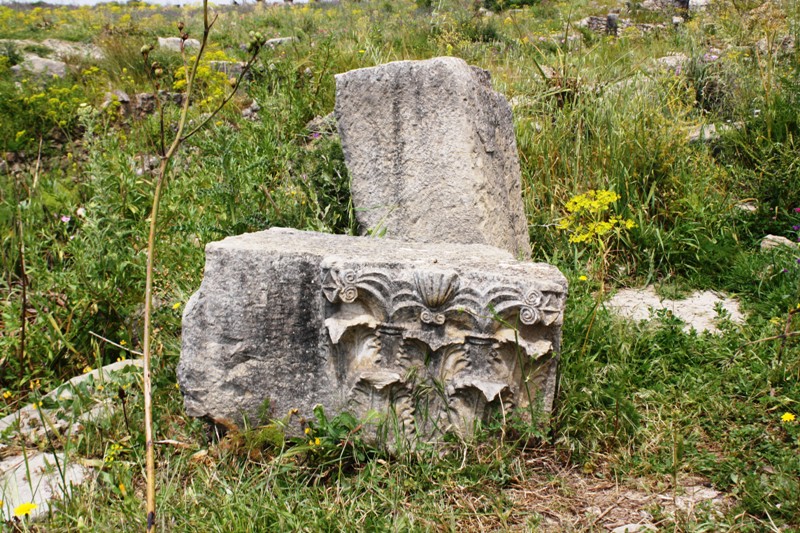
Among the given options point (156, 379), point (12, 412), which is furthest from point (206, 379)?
point (12, 412)

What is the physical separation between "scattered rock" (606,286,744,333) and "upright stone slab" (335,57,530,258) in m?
0.77

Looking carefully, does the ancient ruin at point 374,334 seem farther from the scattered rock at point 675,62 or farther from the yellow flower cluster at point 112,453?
the scattered rock at point 675,62

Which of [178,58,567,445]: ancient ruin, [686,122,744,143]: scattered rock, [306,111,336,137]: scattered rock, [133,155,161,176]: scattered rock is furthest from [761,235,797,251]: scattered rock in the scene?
[133,155,161,176]: scattered rock

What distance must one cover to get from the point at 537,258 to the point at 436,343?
212cm

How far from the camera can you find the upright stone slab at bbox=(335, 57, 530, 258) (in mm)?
3678

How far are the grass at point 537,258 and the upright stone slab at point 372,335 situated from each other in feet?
0.50

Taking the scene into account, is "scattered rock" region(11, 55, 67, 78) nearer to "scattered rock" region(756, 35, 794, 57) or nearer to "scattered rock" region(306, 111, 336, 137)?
"scattered rock" region(306, 111, 336, 137)

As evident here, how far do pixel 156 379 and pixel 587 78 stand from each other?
4060mm

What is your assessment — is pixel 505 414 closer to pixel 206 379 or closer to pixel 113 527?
pixel 206 379

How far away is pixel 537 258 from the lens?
4.51 meters

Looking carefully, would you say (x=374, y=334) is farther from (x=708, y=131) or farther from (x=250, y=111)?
(x=250, y=111)

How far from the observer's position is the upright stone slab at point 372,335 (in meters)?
2.52

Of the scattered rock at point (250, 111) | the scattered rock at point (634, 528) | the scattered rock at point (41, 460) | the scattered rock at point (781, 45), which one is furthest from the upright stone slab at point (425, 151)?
the scattered rock at point (781, 45)

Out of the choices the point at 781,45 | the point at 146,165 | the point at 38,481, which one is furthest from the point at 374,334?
the point at 781,45
